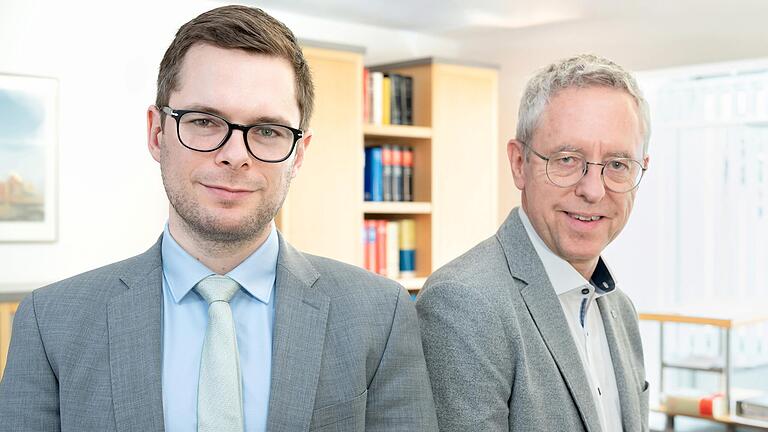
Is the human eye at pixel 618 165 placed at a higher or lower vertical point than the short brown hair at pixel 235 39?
lower

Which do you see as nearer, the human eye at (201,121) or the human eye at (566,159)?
the human eye at (201,121)

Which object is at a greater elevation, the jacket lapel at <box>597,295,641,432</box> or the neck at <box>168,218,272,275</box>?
the neck at <box>168,218,272,275</box>

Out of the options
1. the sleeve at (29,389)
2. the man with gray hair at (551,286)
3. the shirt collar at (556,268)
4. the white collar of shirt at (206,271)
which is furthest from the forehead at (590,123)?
the sleeve at (29,389)

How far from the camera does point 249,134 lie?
1.37 meters

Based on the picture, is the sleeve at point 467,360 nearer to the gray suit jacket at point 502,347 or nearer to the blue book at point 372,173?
the gray suit jacket at point 502,347

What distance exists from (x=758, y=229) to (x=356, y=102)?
286 centimetres

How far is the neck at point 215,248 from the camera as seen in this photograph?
1422 millimetres

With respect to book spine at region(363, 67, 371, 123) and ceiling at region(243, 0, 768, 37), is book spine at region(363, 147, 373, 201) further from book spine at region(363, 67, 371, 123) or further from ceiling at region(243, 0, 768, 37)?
ceiling at region(243, 0, 768, 37)

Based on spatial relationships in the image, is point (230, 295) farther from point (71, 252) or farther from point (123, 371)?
point (71, 252)

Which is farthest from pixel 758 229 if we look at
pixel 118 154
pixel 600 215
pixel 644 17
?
pixel 600 215

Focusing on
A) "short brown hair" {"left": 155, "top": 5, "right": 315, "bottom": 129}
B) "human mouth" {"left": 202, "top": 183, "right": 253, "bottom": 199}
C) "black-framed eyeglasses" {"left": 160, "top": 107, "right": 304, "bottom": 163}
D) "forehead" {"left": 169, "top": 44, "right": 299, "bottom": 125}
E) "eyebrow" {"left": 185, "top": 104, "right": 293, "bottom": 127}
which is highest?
"short brown hair" {"left": 155, "top": 5, "right": 315, "bottom": 129}

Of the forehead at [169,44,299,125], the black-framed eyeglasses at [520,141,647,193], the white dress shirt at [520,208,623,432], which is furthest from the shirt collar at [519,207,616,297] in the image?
the forehead at [169,44,299,125]

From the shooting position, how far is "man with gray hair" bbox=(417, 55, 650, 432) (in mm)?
1572

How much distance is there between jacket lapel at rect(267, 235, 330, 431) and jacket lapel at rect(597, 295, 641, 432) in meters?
0.66
